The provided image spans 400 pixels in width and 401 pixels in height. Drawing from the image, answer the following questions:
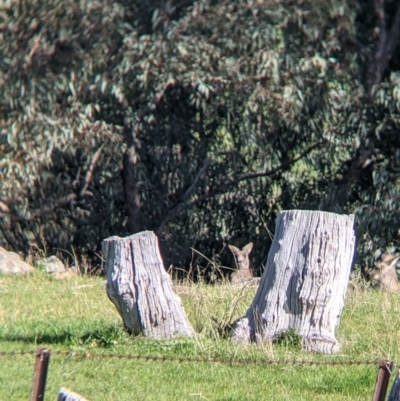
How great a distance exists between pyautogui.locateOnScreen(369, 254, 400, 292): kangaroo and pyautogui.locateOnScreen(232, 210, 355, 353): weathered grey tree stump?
412 cm

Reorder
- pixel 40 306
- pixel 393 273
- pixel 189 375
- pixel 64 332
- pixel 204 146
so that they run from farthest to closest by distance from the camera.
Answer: pixel 204 146 < pixel 393 273 < pixel 40 306 < pixel 64 332 < pixel 189 375

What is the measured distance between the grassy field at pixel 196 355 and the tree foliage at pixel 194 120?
4.51 m

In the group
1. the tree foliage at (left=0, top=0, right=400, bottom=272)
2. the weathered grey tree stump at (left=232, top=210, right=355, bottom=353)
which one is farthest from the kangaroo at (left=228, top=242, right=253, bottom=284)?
the weathered grey tree stump at (left=232, top=210, right=355, bottom=353)

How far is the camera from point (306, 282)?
24.6ft

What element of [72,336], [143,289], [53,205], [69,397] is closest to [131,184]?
[53,205]

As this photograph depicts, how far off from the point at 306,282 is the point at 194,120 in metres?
7.75

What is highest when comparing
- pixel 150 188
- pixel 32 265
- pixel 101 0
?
pixel 101 0

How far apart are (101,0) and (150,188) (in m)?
3.22

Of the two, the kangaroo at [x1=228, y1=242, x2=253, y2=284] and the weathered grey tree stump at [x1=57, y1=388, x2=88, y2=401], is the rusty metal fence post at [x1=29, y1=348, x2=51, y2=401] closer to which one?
the weathered grey tree stump at [x1=57, y1=388, x2=88, y2=401]

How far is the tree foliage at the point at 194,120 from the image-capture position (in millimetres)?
13375

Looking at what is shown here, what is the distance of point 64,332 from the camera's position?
8148 millimetres

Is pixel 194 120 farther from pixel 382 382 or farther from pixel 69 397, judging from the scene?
pixel 69 397

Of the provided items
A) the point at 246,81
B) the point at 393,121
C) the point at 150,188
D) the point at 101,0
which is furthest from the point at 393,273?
the point at 101,0

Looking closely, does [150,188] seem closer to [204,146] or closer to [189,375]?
[204,146]
